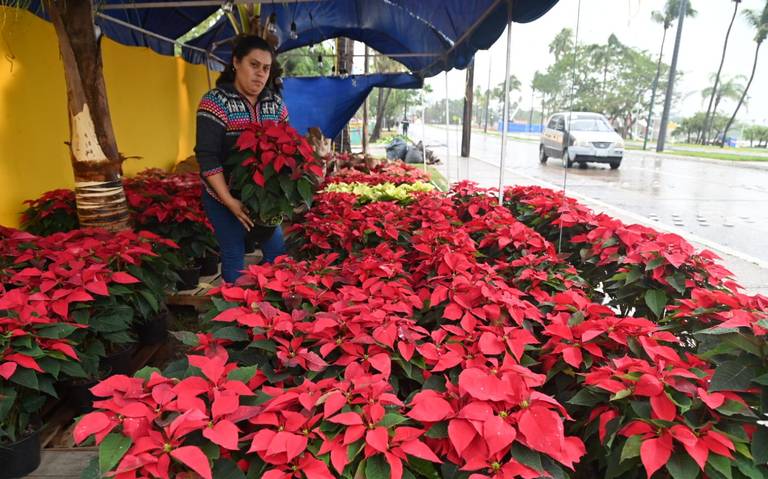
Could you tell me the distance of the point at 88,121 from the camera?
8.87 feet

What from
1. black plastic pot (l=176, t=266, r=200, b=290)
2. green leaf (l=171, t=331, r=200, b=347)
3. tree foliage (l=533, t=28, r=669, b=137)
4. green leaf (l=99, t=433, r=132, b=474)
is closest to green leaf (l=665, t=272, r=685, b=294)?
green leaf (l=171, t=331, r=200, b=347)

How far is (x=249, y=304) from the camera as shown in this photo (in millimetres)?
1582

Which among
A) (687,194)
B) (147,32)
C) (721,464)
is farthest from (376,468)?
(687,194)

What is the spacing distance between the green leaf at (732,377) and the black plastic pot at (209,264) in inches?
134

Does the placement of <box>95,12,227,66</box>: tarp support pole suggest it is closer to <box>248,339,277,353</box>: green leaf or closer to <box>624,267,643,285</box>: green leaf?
<box>248,339,277,353</box>: green leaf

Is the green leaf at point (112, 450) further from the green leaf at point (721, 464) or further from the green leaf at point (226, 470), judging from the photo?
the green leaf at point (721, 464)

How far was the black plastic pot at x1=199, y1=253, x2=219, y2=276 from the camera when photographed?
375 cm

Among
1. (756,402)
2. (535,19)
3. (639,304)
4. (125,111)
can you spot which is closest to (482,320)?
(756,402)

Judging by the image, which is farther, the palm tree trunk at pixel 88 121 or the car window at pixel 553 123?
the car window at pixel 553 123

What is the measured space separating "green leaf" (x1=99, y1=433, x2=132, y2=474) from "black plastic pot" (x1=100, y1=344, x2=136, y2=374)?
5.10ft

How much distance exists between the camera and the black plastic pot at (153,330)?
2781mm

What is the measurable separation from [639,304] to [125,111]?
544 cm

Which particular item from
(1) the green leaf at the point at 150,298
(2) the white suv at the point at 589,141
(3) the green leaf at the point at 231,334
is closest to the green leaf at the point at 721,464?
(3) the green leaf at the point at 231,334

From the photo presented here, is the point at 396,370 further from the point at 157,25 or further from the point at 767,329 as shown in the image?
the point at 157,25
